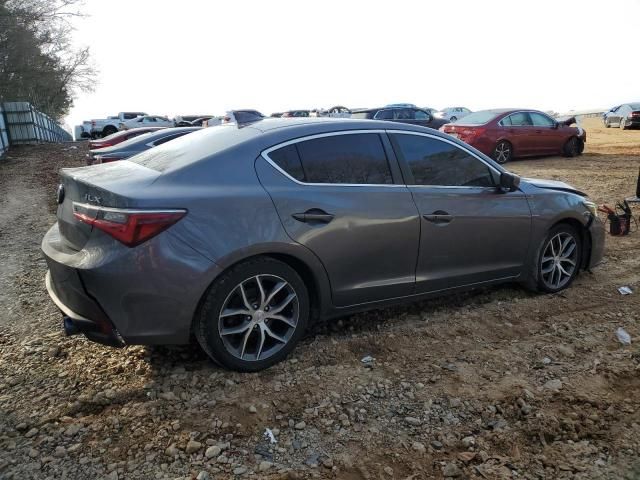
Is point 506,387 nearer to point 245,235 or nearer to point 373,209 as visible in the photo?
point 373,209

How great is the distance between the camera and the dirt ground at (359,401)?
97.3 inches

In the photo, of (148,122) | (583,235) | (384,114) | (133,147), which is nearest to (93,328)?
(583,235)

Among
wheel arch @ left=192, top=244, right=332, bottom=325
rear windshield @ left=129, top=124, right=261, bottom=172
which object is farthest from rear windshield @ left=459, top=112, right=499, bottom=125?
wheel arch @ left=192, top=244, right=332, bottom=325

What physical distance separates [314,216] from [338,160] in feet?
1.65

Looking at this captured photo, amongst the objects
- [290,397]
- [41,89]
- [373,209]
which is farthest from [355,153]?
[41,89]

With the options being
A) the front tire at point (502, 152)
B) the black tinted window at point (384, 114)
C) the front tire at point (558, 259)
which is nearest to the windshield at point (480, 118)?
the front tire at point (502, 152)

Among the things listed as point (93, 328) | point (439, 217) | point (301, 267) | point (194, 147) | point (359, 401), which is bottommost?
point (359, 401)

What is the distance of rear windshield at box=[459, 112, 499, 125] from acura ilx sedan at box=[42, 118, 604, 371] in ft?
33.9

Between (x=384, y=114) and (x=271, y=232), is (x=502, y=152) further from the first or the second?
(x=271, y=232)

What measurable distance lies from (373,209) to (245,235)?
97 centimetres

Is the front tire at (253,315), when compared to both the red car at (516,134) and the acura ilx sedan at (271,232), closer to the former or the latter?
the acura ilx sedan at (271,232)

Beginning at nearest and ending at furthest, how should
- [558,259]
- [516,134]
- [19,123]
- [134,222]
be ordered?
[134,222], [558,259], [516,134], [19,123]

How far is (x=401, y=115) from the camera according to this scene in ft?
64.1

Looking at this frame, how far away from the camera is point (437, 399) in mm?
2992
